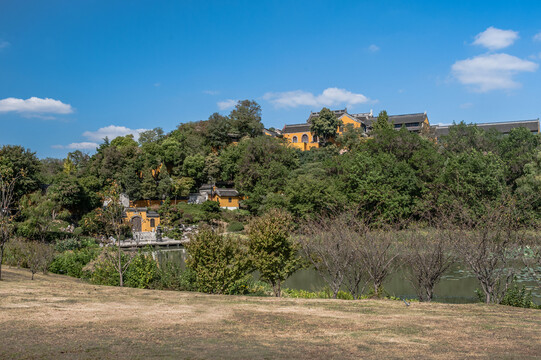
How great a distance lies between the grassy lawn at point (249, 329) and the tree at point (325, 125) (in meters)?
37.4

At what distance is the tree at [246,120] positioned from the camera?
Result: 43.9 metres

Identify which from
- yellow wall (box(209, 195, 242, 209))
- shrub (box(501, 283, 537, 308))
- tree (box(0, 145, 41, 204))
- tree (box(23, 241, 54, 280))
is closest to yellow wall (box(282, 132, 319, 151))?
yellow wall (box(209, 195, 242, 209))

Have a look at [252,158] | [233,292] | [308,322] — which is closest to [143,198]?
[252,158]

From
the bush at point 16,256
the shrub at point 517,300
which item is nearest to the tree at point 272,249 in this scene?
the shrub at point 517,300

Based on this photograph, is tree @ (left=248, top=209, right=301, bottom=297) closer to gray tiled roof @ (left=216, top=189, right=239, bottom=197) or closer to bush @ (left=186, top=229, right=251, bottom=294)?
bush @ (left=186, top=229, right=251, bottom=294)

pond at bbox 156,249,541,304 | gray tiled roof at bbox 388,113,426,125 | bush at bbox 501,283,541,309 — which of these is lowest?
pond at bbox 156,249,541,304

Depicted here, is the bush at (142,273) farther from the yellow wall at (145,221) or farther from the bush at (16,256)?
the yellow wall at (145,221)

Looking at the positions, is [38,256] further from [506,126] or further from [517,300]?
[506,126]

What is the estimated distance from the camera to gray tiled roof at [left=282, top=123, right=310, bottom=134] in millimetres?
50756

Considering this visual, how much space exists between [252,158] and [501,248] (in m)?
27.7

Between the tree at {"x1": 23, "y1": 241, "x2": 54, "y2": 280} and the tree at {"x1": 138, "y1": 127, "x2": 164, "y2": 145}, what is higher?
the tree at {"x1": 138, "y1": 127, "x2": 164, "y2": 145}

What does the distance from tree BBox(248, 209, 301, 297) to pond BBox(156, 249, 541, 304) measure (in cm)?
287

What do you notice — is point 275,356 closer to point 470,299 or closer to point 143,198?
point 470,299

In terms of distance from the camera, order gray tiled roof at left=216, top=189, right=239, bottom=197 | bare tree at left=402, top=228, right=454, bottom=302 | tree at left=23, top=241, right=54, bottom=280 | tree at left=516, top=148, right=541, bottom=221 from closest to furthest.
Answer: bare tree at left=402, top=228, right=454, bottom=302 < tree at left=23, top=241, right=54, bottom=280 < tree at left=516, top=148, right=541, bottom=221 < gray tiled roof at left=216, top=189, right=239, bottom=197
